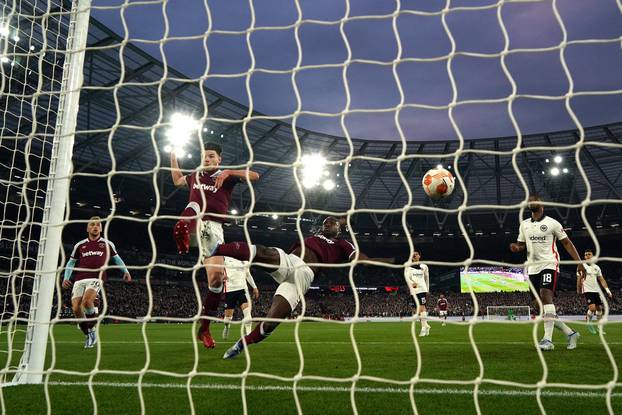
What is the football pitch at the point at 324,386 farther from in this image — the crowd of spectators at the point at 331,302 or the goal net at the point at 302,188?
the crowd of spectators at the point at 331,302

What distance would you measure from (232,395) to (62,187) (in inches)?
92.0

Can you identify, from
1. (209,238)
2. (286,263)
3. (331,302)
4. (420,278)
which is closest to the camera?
(286,263)

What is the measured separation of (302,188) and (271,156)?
2989cm

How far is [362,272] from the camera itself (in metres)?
45.8

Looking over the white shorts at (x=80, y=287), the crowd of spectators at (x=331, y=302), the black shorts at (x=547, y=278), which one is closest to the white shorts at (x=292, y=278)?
the black shorts at (x=547, y=278)

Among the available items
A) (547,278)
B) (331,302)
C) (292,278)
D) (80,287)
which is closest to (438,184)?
(547,278)

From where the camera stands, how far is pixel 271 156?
33.0 meters

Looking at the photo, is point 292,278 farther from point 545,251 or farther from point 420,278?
point 420,278

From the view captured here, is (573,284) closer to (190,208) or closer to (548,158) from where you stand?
(548,158)

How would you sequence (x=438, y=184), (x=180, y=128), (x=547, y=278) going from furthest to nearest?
(x=547, y=278) → (x=438, y=184) → (x=180, y=128)

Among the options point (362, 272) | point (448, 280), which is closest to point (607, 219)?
point (448, 280)

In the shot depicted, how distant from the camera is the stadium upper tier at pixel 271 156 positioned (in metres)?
23.7

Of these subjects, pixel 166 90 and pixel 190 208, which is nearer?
pixel 190 208

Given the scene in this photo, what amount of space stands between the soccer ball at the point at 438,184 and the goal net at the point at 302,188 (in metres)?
0.28
